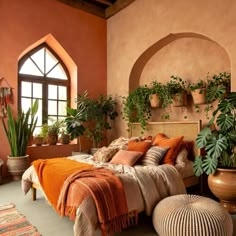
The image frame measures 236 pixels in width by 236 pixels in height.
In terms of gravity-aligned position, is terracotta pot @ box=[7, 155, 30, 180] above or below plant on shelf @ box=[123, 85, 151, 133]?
below

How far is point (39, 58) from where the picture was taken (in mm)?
5266

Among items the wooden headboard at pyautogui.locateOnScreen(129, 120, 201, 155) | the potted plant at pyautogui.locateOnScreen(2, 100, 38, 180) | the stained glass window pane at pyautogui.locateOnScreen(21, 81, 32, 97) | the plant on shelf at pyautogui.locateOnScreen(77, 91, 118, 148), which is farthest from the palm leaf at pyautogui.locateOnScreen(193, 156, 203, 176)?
the stained glass window pane at pyautogui.locateOnScreen(21, 81, 32, 97)

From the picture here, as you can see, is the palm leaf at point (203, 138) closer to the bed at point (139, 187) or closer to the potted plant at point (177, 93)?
the bed at point (139, 187)

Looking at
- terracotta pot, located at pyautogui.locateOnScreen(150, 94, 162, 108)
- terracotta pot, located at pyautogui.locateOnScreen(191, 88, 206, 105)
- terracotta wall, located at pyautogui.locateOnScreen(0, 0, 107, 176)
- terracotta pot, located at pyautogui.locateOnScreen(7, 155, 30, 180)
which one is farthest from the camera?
terracotta wall, located at pyautogui.locateOnScreen(0, 0, 107, 176)

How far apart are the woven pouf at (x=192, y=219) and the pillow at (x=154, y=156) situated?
3.40 ft

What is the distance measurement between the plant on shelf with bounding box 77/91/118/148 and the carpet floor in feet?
6.51

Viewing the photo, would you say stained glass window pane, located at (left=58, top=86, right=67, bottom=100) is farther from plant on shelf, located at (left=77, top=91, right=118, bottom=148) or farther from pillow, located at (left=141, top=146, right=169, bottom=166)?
pillow, located at (left=141, top=146, right=169, bottom=166)

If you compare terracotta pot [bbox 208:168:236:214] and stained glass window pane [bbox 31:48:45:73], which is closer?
terracotta pot [bbox 208:168:236:214]

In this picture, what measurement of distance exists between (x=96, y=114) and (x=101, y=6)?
2925 millimetres

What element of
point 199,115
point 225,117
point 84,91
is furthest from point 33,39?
point 225,117

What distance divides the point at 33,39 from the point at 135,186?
3.97m

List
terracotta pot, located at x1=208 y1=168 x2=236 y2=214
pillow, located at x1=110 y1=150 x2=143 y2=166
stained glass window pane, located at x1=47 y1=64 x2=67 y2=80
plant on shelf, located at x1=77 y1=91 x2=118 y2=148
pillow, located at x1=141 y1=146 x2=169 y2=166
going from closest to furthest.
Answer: terracotta pot, located at x1=208 y1=168 x2=236 y2=214
pillow, located at x1=110 y1=150 x2=143 y2=166
pillow, located at x1=141 y1=146 x2=169 y2=166
plant on shelf, located at x1=77 y1=91 x2=118 y2=148
stained glass window pane, located at x1=47 y1=64 x2=67 y2=80

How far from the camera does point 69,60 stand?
17.8 ft

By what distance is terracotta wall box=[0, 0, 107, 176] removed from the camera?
14.9ft
